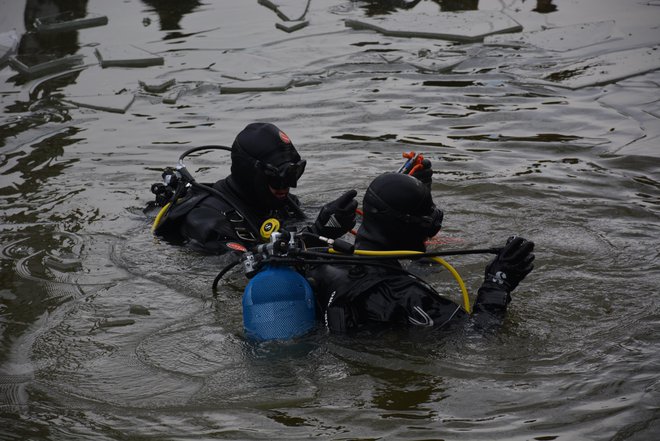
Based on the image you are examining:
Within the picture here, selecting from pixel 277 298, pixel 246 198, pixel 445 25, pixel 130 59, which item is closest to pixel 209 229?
pixel 246 198

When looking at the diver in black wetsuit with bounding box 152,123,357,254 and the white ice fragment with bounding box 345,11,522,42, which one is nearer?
the diver in black wetsuit with bounding box 152,123,357,254

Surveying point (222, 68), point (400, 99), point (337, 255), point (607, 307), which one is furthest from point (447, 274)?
point (222, 68)

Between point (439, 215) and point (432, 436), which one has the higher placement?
point (439, 215)

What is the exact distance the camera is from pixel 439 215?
4414 mm

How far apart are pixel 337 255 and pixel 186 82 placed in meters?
6.48

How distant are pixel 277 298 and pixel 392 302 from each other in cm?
59

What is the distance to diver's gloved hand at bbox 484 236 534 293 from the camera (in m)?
4.24

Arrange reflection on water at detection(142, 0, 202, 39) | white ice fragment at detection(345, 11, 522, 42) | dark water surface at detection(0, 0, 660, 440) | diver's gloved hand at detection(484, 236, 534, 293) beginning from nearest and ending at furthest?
dark water surface at detection(0, 0, 660, 440)
diver's gloved hand at detection(484, 236, 534, 293)
white ice fragment at detection(345, 11, 522, 42)
reflection on water at detection(142, 0, 202, 39)

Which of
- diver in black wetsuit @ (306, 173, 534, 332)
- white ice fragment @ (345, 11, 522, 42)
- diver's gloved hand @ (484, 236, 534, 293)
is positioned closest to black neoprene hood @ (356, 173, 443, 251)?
diver in black wetsuit @ (306, 173, 534, 332)

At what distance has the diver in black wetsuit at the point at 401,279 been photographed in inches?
168

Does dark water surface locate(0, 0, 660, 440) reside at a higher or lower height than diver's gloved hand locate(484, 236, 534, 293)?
lower

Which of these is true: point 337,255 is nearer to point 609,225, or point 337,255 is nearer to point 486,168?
point 609,225

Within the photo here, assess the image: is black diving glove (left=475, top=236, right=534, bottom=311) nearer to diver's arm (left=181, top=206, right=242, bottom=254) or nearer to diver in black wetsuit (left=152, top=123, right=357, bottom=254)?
diver in black wetsuit (left=152, top=123, right=357, bottom=254)

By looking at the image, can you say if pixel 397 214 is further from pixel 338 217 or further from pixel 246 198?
pixel 246 198
